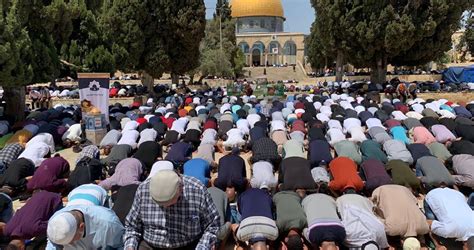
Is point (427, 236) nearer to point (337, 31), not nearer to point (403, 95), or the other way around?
point (403, 95)

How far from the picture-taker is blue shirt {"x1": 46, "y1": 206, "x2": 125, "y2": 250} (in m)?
3.35

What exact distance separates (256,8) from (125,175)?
187 feet

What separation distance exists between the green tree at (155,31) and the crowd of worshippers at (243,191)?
435 inches

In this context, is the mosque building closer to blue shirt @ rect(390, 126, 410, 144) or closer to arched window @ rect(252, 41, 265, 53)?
arched window @ rect(252, 41, 265, 53)

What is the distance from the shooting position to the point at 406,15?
21047mm

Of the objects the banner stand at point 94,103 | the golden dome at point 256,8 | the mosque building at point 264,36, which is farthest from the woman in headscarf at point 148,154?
the golden dome at point 256,8

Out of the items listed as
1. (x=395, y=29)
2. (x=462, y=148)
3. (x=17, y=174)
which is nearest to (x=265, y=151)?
(x=462, y=148)

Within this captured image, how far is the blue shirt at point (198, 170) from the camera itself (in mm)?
6574

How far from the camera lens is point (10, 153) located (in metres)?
7.98

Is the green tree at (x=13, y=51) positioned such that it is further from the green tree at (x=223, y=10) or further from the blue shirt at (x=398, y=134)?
the green tree at (x=223, y=10)

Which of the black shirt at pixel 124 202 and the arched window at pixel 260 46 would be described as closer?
the black shirt at pixel 124 202

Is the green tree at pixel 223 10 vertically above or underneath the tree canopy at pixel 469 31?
above

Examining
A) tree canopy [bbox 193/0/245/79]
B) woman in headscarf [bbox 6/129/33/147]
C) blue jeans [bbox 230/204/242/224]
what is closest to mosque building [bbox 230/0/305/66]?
tree canopy [bbox 193/0/245/79]

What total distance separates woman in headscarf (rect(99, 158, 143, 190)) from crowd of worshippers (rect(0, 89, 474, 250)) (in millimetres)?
18
